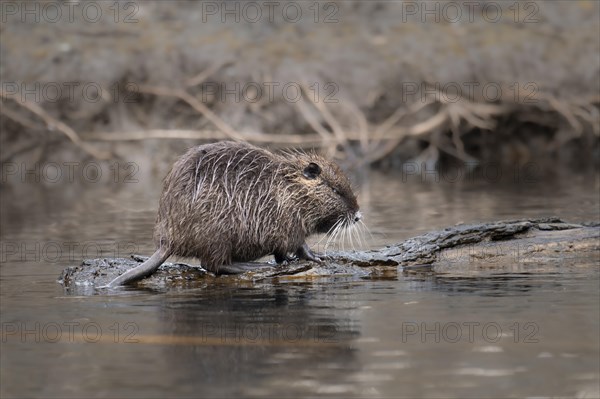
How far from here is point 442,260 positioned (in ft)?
27.8

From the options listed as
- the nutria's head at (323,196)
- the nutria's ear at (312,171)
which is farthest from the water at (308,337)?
the nutria's ear at (312,171)

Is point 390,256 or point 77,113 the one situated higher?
point 77,113

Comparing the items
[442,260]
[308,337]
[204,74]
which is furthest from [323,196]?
[204,74]

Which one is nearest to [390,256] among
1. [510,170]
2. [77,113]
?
[510,170]

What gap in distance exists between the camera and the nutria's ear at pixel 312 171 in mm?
8438

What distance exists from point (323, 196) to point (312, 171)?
197mm

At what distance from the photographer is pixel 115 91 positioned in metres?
20.0

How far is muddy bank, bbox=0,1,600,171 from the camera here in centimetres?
1970

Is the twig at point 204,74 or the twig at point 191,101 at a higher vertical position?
the twig at point 204,74

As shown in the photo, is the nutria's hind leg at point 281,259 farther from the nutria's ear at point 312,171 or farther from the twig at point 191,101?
the twig at point 191,101

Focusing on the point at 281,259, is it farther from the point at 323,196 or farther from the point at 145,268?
the point at 145,268

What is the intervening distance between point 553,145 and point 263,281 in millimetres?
13699

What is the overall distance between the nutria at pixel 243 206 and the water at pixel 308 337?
25 cm

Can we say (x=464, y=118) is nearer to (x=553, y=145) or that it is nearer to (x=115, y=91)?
(x=553, y=145)
